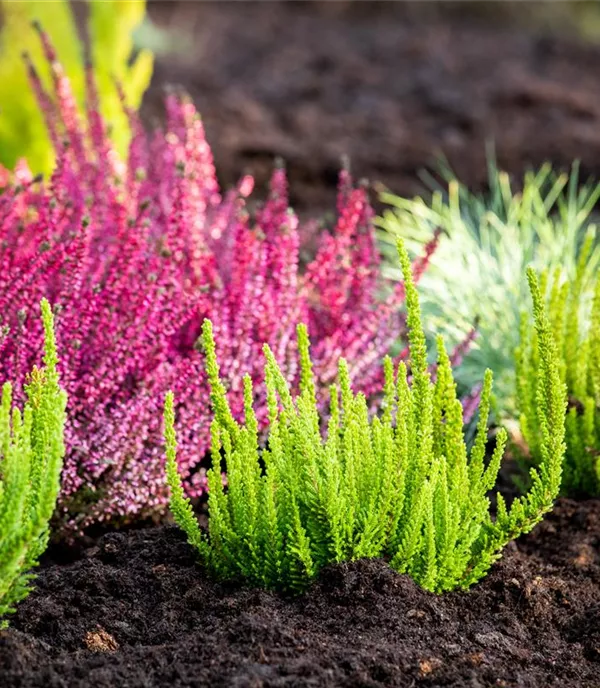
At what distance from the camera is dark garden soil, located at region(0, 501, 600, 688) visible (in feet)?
5.98

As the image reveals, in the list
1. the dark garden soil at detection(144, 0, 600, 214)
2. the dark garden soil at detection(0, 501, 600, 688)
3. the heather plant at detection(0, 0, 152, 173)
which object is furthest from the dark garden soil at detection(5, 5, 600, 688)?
the dark garden soil at detection(144, 0, 600, 214)

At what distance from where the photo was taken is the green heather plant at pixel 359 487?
2090mm

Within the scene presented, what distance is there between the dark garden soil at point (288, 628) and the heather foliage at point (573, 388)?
47cm

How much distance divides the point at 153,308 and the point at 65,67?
10.3 ft

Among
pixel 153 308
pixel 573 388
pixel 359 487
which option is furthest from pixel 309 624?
pixel 573 388

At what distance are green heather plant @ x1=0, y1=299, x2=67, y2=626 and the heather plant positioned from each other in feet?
9.98

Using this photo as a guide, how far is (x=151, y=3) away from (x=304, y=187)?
18.7 ft

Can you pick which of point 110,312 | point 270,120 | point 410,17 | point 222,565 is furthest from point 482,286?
point 410,17

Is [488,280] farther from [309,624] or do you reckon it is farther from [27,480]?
[27,480]

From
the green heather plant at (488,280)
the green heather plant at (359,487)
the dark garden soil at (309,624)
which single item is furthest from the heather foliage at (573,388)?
the green heather plant at (359,487)

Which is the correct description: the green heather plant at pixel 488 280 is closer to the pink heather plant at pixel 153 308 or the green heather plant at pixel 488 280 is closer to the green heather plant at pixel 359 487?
the pink heather plant at pixel 153 308

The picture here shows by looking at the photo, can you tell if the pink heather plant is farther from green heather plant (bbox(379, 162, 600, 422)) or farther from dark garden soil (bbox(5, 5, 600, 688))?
green heather plant (bbox(379, 162, 600, 422))

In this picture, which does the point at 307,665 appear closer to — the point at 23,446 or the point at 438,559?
the point at 438,559

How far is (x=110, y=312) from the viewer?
263 cm
